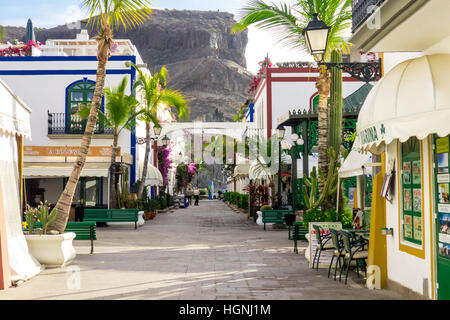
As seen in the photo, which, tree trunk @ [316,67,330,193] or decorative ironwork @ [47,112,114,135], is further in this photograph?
decorative ironwork @ [47,112,114,135]

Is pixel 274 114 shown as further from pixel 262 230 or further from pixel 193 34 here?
pixel 193 34

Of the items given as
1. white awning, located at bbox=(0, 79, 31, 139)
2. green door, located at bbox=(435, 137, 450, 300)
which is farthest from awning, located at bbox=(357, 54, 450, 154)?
white awning, located at bbox=(0, 79, 31, 139)

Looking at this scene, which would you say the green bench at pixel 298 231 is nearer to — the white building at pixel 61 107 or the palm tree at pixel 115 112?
the palm tree at pixel 115 112

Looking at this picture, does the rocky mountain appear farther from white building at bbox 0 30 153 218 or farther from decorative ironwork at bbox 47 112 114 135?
decorative ironwork at bbox 47 112 114 135

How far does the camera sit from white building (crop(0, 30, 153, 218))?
30.5 metres

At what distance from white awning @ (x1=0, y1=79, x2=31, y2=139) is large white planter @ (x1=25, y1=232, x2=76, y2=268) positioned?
80.9 inches

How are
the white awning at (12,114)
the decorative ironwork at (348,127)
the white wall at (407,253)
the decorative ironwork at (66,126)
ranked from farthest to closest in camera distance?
the decorative ironwork at (66,126), the decorative ironwork at (348,127), the white awning at (12,114), the white wall at (407,253)

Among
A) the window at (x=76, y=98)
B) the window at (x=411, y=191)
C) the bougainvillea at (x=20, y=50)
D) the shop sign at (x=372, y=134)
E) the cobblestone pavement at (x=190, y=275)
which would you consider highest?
the bougainvillea at (x=20, y=50)

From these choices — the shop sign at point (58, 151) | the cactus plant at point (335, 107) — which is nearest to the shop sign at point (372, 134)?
the cactus plant at point (335, 107)

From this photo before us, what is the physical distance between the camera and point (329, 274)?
10.9m

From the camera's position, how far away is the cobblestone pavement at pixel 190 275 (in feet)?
29.2

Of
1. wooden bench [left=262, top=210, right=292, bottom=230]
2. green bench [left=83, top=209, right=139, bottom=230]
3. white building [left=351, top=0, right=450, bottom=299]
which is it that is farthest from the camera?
green bench [left=83, top=209, right=139, bottom=230]

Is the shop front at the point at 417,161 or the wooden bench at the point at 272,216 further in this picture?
the wooden bench at the point at 272,216

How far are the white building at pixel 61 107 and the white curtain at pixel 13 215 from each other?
1901cm
